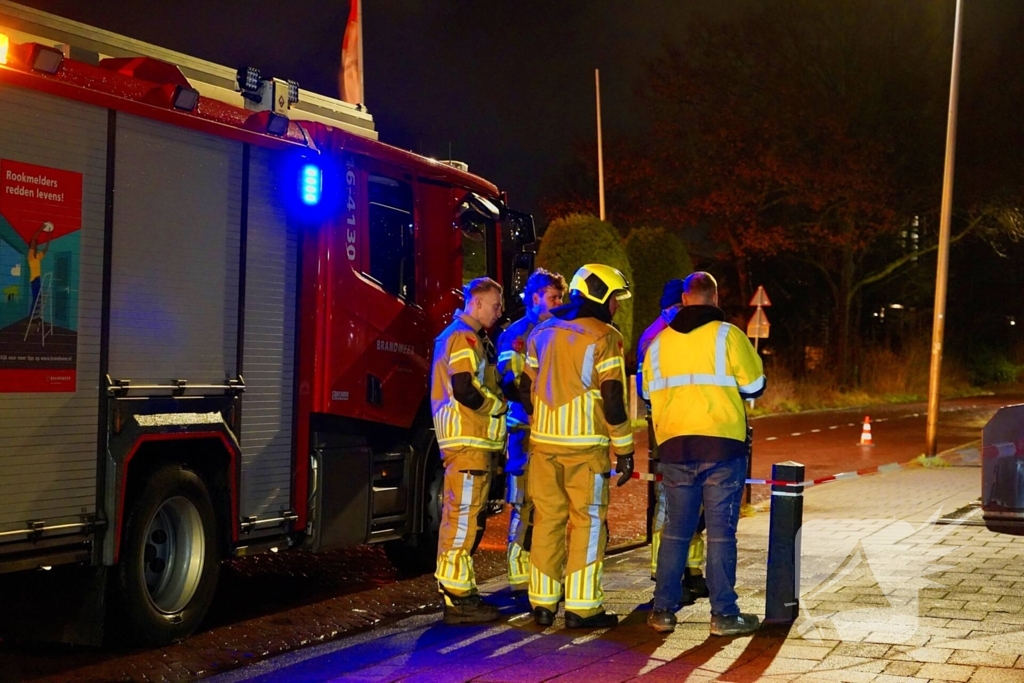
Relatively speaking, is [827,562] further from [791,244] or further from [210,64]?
[791,244]

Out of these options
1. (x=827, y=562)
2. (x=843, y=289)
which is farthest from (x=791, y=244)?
(x=827, y=562)

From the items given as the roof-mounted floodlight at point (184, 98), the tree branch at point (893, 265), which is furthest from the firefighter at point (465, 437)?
the tree branch at point (893, 265)

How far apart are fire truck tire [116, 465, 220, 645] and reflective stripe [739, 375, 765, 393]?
2882mm

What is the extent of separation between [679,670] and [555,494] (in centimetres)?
124

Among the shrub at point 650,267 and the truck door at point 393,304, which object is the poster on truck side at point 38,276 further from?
the shrub at point 650,267

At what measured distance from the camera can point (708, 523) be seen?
650 centimetres

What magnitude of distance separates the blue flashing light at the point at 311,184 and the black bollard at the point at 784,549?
309 centimetres

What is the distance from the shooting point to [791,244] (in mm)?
34312

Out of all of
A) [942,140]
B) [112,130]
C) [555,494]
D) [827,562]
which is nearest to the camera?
[112,130]

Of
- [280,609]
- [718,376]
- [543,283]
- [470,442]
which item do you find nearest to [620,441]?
[718,376]

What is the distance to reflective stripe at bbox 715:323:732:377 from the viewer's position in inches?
253

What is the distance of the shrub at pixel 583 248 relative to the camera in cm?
2094

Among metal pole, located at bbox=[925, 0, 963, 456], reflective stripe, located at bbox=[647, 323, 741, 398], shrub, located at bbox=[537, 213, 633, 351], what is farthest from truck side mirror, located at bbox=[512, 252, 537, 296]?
shrub, located at bbox=[537, 213, 633, 351]

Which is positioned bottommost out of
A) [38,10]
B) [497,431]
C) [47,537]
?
[47,537]
